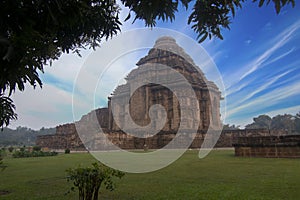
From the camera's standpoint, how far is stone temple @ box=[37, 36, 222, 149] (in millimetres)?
29891

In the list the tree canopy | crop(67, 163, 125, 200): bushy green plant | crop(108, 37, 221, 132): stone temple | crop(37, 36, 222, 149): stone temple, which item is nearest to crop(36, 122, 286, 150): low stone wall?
crop(37, 36, 222, 149): stone temple

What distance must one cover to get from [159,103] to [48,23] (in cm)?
3204

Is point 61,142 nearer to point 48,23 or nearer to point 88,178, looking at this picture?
point 88,178

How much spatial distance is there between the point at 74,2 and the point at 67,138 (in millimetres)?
29651

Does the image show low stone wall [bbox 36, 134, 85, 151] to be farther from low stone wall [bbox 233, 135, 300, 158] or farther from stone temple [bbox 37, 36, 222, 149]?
low stone wall [bbox 233, 135, 300, 158]

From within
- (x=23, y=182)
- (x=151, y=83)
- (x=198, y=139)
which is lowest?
(x=23, y=182)

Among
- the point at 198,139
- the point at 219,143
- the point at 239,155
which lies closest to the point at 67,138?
the point at 198,139

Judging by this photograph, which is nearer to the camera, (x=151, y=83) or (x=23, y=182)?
(x=23, y=182)

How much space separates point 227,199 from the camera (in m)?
4.70

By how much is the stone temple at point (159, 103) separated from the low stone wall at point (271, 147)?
13303 millimetres

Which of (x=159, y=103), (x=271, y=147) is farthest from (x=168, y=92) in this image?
(x=271, y=147)

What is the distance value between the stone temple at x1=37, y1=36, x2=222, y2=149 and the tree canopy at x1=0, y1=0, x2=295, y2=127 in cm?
2315

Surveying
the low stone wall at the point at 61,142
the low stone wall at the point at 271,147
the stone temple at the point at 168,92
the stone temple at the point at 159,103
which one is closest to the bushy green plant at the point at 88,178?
the low stone wall at the point at 271,147

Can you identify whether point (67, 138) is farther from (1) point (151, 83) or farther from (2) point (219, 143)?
(2) point (219, 143)
